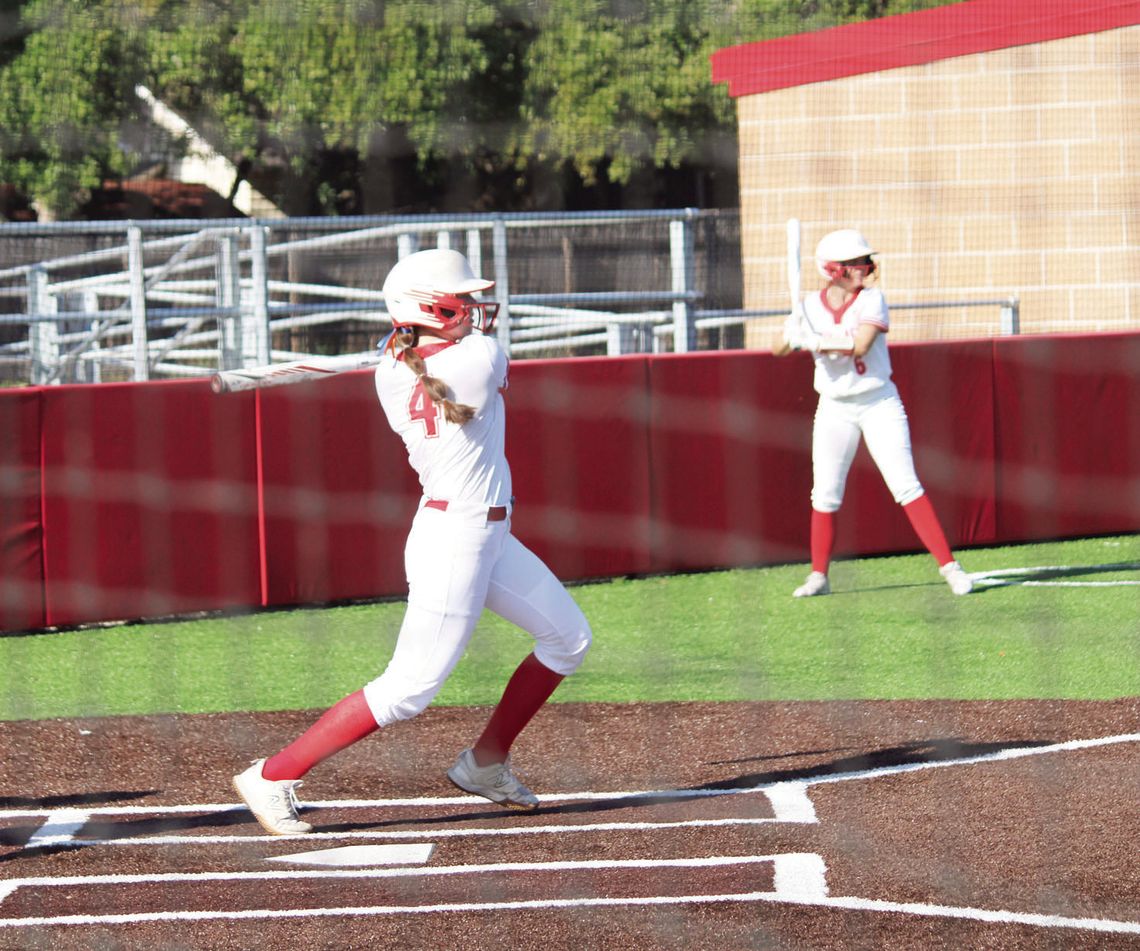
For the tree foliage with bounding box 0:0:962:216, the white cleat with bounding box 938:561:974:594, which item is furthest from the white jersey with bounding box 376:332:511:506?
the tree foliage with bounding box 0:0:962:216

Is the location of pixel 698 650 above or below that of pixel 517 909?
below

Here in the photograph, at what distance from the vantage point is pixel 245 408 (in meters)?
9.36

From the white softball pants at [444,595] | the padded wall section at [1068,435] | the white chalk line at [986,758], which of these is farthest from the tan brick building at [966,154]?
the white softball pants at [444,595]

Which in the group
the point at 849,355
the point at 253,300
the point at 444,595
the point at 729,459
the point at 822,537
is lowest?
the point at 822,537

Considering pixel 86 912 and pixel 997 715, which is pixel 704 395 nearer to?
pixel 997 715

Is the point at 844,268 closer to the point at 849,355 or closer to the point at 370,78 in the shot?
the point at 849,355

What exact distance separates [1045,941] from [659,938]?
2.86 feet

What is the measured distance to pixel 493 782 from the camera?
5500mm

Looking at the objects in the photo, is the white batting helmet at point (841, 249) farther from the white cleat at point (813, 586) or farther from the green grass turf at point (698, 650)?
the green grass turf at point (698, 650)

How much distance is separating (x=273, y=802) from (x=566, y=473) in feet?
16.4

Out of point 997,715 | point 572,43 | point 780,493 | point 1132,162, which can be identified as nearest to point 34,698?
point 997,715

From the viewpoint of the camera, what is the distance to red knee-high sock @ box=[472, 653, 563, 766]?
17.9 ft

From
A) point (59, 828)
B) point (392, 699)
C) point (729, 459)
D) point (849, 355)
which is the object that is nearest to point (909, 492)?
point (849, 355)

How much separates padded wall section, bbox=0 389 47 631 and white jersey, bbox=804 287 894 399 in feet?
12.6
